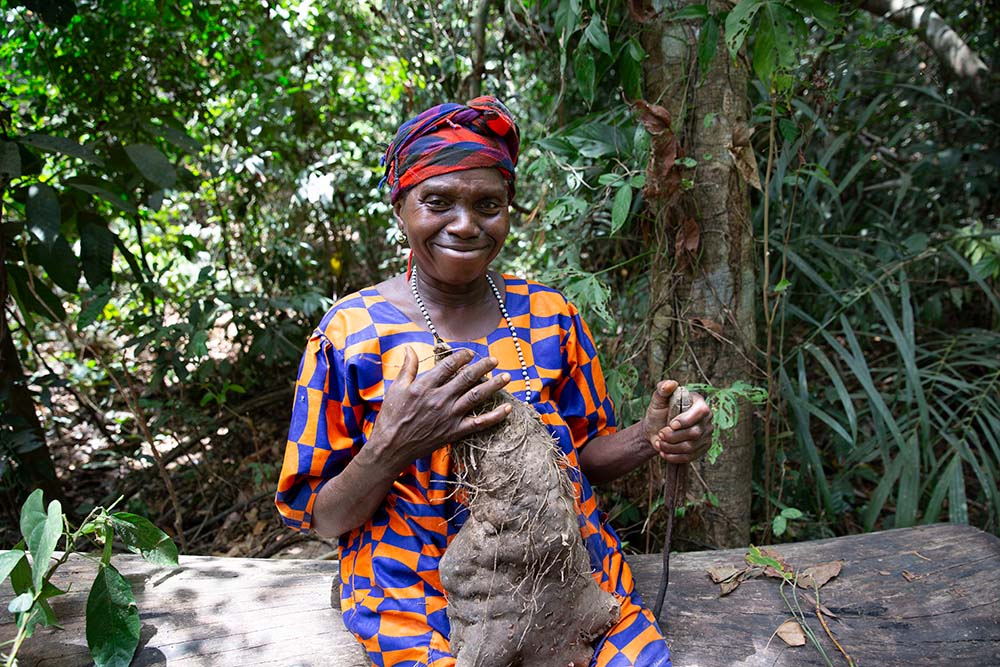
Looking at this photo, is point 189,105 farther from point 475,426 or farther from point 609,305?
point 475,426

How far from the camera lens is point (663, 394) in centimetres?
162

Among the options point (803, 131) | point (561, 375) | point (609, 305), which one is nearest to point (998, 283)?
point (803, 131)

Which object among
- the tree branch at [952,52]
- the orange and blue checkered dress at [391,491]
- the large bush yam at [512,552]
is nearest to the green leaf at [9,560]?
the orange and blue checkered dress at [391,491]

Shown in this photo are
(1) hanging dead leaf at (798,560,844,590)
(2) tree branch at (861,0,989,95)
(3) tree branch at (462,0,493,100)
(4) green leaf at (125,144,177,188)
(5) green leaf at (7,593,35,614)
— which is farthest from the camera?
(2) tree branch at (861,0,989,95)

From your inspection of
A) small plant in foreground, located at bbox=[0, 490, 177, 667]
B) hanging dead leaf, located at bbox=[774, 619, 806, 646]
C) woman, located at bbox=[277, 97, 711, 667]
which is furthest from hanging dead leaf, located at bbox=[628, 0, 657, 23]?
small plant in foreground, located at bbox=[0, 490, 177, 667]

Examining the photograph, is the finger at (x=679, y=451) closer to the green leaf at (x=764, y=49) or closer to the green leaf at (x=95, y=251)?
the green leaf at (x=764, y=49)

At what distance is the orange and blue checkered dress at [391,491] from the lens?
1629 mm

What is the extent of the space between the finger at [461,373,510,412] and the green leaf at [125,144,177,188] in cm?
179

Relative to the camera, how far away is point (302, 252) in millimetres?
3924

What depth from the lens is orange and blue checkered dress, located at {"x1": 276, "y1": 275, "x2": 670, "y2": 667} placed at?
64.1 inches

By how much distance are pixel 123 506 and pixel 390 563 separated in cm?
215

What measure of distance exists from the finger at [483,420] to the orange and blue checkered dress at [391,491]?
0.17 metres

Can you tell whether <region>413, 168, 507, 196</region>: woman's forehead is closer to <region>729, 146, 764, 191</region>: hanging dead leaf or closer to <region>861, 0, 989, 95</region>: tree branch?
<region>729, 146, 764, 191</region>: hanging dead leaf

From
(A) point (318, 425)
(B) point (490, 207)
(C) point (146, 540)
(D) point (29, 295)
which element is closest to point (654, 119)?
(B) point (490, 207)
